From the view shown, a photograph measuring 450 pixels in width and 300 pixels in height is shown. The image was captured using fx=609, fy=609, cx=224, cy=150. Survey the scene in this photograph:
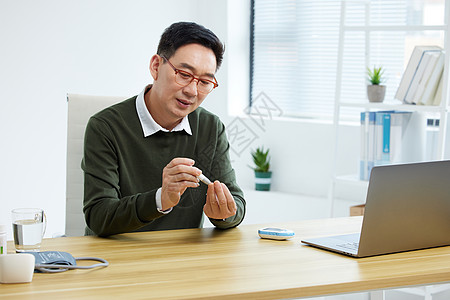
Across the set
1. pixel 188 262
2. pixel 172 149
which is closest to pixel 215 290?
pixel 188 262

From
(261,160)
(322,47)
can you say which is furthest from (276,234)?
(322,47)

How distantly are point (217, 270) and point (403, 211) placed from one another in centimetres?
48

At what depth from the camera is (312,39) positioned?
4.07m

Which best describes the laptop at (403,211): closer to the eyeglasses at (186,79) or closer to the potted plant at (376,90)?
the eyeglasses at (186,79)

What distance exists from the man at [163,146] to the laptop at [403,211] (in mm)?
392

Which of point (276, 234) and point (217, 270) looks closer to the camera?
point (217, 270)

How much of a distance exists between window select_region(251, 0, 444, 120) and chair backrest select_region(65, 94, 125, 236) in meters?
1.88

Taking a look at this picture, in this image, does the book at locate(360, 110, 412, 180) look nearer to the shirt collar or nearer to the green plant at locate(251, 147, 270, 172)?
the green plant at locate(251, 147, 270, 172)

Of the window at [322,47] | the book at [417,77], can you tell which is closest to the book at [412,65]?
the book at [417,77]

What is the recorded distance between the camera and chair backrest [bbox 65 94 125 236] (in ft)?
6.97

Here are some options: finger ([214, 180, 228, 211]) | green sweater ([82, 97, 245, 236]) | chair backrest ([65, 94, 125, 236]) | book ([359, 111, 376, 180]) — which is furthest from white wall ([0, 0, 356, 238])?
finger ([214, 180, 228, 211])

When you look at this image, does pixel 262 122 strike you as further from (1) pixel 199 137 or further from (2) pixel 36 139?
(1) pixel 199 137

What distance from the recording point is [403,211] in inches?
58.3

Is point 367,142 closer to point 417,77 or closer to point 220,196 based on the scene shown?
point 417,77
